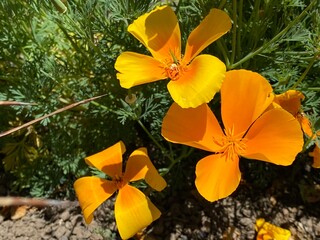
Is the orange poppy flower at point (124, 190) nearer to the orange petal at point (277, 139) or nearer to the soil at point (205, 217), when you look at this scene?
the orange petal at point (277, 139)

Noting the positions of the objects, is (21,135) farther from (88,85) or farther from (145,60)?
(145,60)

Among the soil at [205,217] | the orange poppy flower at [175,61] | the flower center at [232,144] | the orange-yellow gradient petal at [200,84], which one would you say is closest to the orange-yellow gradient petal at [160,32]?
the orange poppy flower at [175,61]

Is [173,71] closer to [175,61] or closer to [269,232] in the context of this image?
[175,61]

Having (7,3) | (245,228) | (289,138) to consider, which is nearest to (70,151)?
(7,3)

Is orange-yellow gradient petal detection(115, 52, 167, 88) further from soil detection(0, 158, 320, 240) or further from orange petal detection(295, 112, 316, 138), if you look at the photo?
soil detection(0, 158, 320, 240)

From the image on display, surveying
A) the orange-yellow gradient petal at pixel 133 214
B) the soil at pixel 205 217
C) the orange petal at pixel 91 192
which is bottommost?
the soil at pixel 205 217
